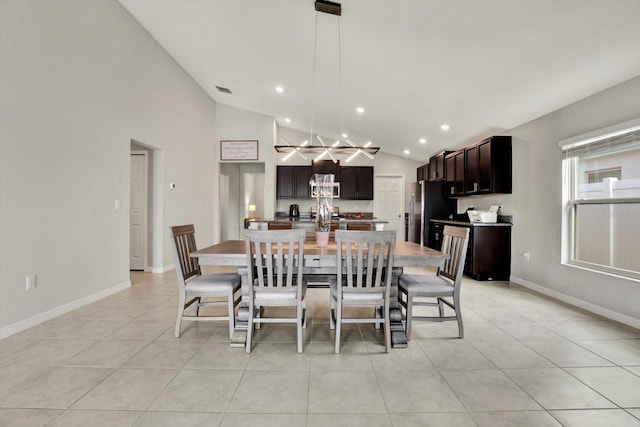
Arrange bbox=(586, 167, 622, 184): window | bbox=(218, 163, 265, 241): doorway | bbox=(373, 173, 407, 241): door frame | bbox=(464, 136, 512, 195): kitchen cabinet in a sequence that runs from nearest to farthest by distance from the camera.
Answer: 1. bbox=(586, 167, 622, 184): window
2. bbox=(464, 136, 512, 195): kitchen cabinet
3. bbox=(373, 173, 407, 241): door frame
4. bbox=(218, 163, 265, 241): doorway

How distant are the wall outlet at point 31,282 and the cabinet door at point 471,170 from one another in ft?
18.1

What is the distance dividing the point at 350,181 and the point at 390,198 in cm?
130

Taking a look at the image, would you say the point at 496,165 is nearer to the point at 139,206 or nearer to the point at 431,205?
the point at 431,205

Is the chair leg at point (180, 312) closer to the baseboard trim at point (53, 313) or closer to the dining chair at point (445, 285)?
the baseboard trim at point (53, 313)

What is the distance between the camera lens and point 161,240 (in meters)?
4.97

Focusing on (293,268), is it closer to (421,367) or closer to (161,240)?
(421,367)

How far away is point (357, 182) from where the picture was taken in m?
7.65

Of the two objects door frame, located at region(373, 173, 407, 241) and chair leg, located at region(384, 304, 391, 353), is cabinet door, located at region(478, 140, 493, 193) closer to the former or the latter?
chair leg, located at region(384, 304, 391, 353)

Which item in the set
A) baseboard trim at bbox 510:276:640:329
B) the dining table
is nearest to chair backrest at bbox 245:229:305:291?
the dining table

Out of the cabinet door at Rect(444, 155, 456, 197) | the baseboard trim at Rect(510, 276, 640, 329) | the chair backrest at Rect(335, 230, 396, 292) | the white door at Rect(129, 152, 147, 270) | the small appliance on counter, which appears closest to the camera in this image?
the chair backrest at Rect(335, 230, 396, 292)

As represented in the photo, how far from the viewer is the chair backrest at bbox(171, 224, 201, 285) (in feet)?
7.95

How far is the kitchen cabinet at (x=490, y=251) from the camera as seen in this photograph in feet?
14.6

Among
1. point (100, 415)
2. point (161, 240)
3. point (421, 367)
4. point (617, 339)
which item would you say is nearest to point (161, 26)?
point (161, 240)

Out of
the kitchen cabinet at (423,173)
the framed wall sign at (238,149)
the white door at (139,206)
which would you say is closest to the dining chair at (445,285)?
the white door at (139,206)
